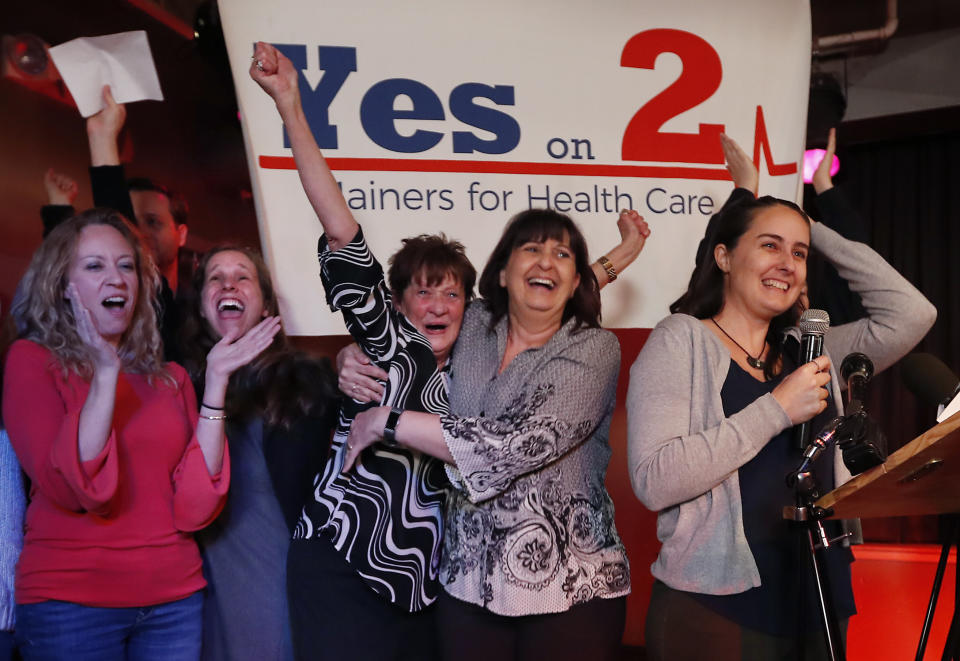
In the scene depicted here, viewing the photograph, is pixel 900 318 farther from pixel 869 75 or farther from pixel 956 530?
pixel 869 75

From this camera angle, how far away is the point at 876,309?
7.71ft

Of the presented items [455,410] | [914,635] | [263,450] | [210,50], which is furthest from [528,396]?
[210,50]

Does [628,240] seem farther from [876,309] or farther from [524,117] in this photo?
[876,309]

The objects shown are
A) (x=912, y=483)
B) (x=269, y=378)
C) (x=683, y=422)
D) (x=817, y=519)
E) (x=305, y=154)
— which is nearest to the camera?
(x=912, y=483)

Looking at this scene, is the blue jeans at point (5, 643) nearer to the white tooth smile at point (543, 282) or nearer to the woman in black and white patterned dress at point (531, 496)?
the woman in black and white patterned dress at point (531, 496)

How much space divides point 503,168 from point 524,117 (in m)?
0.20

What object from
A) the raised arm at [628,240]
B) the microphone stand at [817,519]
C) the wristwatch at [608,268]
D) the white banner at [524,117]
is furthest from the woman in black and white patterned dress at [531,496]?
the white banner at [524,117]

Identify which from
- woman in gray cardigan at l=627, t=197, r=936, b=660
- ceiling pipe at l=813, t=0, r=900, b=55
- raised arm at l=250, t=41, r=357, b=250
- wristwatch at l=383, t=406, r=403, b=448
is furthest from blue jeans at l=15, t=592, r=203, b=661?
ceiling pipe at l=813, t=0, r=900, b=55

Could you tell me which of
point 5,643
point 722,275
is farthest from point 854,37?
point 5,643

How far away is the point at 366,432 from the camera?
1.98 m

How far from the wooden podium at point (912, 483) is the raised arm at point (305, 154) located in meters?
1.14

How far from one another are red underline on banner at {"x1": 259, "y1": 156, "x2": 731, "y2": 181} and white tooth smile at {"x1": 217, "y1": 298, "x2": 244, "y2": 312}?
64 centimetres

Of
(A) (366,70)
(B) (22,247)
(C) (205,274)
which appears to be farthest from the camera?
(B) (22,247)

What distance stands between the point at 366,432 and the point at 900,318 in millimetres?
1414
